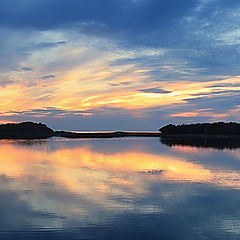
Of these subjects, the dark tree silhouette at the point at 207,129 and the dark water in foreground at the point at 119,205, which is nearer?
the dark water in foreground at the point at 119,205

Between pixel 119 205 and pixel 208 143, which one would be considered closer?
pixel 119 205

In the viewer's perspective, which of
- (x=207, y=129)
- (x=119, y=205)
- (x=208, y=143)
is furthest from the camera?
(x=207, y=129)

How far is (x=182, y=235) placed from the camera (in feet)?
29.5

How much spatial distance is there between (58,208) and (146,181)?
6462 millimetres

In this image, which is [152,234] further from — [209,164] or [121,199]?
[209,164]

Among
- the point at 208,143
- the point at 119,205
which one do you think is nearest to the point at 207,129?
the point at 208,143

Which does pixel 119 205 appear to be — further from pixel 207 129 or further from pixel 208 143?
pixel 207 129

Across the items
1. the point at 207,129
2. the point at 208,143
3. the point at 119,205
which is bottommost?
the point at 119,205

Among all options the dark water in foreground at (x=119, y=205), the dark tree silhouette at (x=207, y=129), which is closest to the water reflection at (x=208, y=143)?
the dark water in foreground at (x=119, y=205)

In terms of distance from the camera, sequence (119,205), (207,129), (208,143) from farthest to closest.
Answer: (207,129) → (208,143) → (119,205)

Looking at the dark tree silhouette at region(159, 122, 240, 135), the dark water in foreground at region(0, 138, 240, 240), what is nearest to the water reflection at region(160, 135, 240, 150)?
the dark water in foreground at region(0, 138, 240, 240)

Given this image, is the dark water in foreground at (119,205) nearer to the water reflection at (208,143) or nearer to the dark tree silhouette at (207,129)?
the water reflection at (208,143)

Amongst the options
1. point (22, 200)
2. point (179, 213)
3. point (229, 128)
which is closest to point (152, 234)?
point (179, 213)

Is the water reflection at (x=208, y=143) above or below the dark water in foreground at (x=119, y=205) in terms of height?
above
